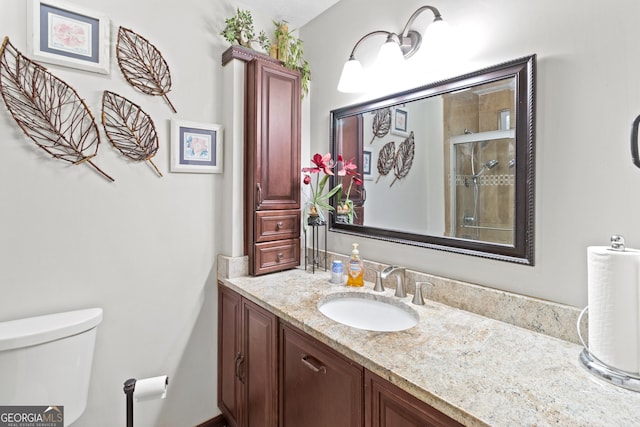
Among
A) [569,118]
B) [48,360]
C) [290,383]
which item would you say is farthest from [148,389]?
[569,118]

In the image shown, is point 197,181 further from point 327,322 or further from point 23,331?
point 327,322

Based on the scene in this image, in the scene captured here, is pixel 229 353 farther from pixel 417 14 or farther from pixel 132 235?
pixel 417 14

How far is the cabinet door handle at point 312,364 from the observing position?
1.11 m

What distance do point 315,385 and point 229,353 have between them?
816 mm

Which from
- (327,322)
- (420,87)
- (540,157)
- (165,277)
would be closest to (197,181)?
(165,277)

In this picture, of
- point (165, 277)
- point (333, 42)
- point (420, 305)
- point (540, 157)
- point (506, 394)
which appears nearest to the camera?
point (506, 394)

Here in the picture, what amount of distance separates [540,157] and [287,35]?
157cm

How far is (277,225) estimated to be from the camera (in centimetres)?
190

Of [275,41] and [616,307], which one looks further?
[275,41]

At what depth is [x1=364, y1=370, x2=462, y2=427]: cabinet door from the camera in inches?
30.6

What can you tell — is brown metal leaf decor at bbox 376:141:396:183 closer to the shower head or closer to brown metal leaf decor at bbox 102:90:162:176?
the shower head

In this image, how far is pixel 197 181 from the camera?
1.78m

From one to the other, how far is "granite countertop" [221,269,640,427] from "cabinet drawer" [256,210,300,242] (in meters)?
0.59

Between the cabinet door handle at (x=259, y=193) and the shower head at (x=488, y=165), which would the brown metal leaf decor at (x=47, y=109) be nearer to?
the cabinet door handle at (x=259, y=193)
